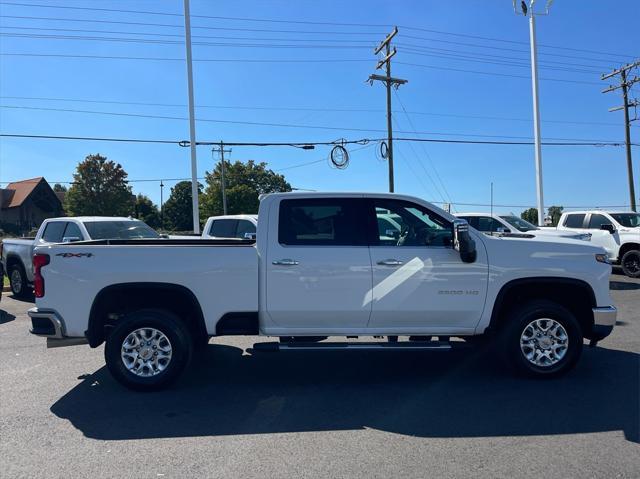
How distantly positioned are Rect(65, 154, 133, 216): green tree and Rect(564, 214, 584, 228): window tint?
4644 cm

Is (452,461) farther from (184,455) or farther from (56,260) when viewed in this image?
(56,260)

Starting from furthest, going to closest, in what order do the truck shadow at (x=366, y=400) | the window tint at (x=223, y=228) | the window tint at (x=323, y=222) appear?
the window tint at (x=223, y=228) → the window tint at (x=323, y=222) → the truck shadow at (x=366, y=400)

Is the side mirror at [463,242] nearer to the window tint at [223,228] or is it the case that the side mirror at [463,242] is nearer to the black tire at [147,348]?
the black tire at [147,348]

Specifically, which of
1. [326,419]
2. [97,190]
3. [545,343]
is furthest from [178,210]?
[326,419]

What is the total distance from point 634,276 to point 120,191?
162 ft

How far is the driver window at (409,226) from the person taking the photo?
5.40m

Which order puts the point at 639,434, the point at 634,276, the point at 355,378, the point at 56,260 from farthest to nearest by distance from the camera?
the point at 634,276, the point at 355,378, the point at 56,260, the point at 639,434

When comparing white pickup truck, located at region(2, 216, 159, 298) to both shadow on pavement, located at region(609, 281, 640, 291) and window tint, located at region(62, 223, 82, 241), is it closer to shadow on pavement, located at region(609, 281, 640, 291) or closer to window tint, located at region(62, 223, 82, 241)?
window tint, located at region(62, 223, 82, 241)

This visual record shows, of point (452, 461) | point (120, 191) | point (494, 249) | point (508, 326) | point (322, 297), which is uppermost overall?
point (120, 191)

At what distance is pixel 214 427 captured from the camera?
4.34 meters

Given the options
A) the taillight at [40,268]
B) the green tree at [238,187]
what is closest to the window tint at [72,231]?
the taillight at [40,268]

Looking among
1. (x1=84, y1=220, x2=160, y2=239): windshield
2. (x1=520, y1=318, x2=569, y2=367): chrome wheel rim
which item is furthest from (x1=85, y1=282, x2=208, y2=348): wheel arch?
(x1=84, y1=220, x2=160, y2=239): windshield

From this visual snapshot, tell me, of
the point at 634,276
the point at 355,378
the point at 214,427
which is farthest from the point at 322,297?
the point at 634,276

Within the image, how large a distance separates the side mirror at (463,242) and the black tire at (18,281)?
10335mm
